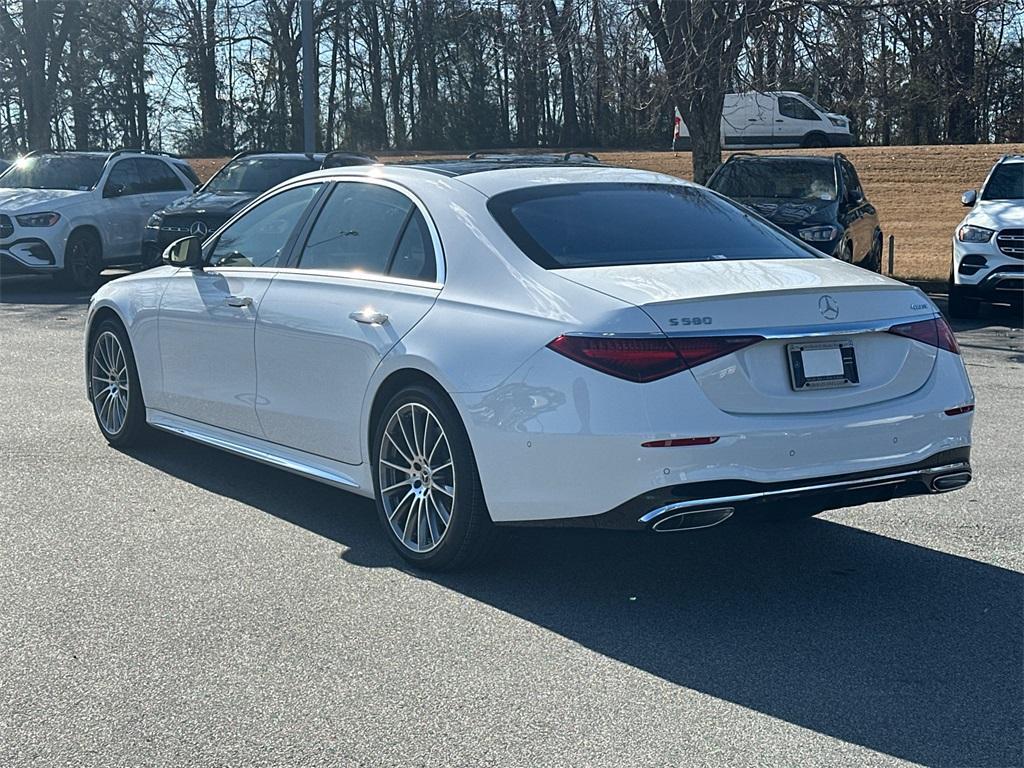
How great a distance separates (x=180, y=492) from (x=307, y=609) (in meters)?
2.10

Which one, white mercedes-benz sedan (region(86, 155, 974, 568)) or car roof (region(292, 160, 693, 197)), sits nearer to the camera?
white mercedes-benz sedan (region(86, 155, 974, 568))

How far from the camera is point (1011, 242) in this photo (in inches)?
579

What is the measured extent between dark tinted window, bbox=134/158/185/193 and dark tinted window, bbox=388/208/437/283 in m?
15.2

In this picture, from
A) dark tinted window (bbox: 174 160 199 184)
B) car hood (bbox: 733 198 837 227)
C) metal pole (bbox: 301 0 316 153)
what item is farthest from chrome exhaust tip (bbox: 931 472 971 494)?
metal pole (bbox: 301 0 316 153)

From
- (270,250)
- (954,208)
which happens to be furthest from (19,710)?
(954,208)

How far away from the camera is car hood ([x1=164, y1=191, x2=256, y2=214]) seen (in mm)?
17562

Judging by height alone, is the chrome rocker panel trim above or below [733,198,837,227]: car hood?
below

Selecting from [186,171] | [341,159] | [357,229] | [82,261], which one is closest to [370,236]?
[357,229]

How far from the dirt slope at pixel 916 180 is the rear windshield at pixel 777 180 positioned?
770 centimetres

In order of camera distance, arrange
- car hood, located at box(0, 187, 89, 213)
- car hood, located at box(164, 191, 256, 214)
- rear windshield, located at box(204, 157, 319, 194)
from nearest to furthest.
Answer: car hood, located at box(164, 191, 256, 214) → rear windshield, located at box(204, 157, 319, 194) → car hood, located at box(0, 187, 89, 213)

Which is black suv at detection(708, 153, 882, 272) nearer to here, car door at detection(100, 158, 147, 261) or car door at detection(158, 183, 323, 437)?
car door at detection(100, 158, 147, 261)

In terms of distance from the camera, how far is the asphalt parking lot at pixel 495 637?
3908mm

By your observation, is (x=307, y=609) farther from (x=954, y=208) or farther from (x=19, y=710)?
(x=954, y=208)

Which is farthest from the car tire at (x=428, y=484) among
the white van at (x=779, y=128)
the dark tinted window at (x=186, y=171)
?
the white van at (x=779, y=128)
